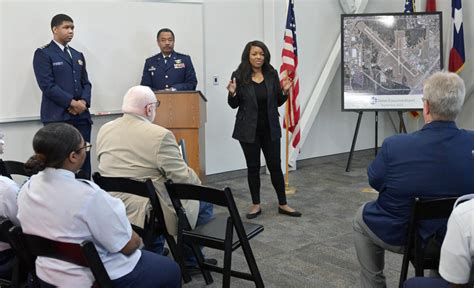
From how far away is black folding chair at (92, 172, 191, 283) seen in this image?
8.70ft

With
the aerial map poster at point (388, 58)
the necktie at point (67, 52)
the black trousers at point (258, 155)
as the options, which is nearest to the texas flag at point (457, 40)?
the aerial map poster at point (388, 58)

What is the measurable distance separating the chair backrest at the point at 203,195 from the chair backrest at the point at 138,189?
3.7 inches

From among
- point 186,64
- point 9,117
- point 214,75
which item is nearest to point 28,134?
point 9,117

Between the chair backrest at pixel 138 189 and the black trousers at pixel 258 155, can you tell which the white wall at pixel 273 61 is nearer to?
the black trousers at pixel 258 155

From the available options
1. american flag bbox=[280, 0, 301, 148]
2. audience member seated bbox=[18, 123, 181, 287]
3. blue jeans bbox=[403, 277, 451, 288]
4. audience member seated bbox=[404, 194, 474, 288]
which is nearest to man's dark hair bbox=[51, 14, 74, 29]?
american flag bbox=[280, 0, 301, 148]

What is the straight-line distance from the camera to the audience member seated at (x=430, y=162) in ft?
7.39

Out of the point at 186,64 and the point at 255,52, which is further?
the point at 186,64

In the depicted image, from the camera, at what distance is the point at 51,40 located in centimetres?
477

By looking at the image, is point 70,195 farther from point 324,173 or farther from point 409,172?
point 324,173

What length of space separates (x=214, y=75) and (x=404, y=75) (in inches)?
90.5

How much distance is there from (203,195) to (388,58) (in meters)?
4.47

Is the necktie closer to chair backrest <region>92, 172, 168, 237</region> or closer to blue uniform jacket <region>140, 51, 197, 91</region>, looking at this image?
blue uniform jacket <region>140, 51, 197, 91</region>

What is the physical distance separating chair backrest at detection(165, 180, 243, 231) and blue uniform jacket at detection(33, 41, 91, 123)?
7.73ft

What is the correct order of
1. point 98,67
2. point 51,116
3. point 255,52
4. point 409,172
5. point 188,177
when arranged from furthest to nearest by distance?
1. point 98,67
2. point 51,116
3. point 255,52
4. point 188,177
5. point 409,172
